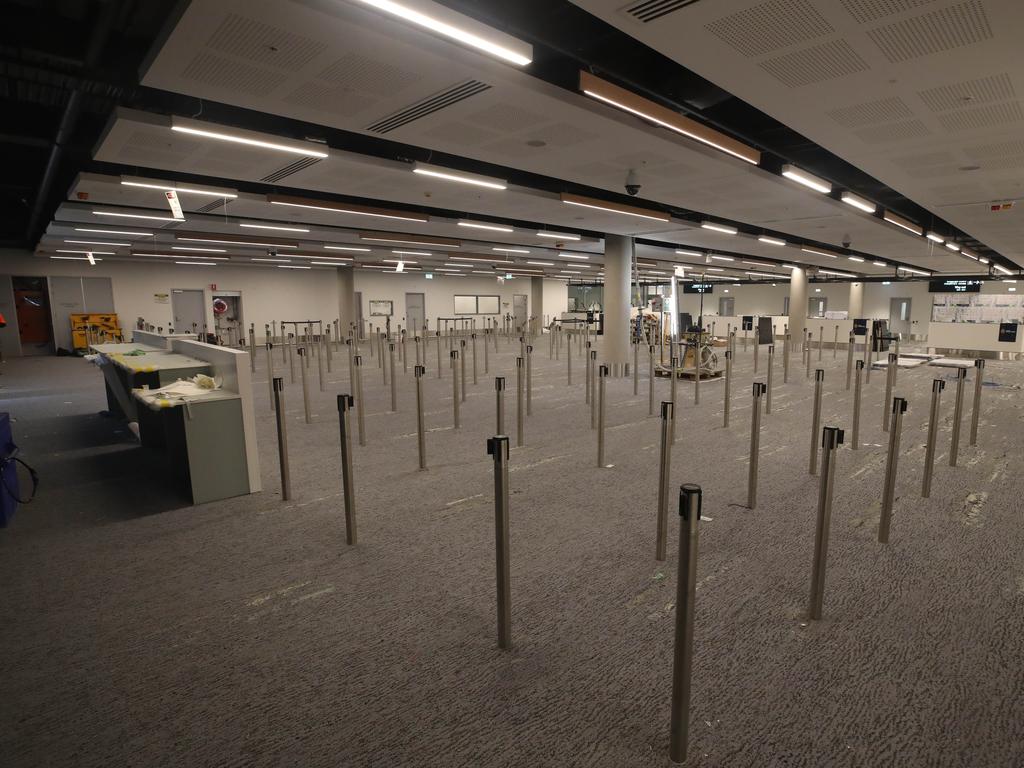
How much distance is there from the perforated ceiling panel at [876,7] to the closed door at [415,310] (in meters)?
26.0

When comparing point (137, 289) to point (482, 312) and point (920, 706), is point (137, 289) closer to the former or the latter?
point (482, 312)

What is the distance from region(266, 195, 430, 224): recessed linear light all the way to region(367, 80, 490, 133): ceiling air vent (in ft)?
12.5

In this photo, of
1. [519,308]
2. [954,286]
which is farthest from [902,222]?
[954,286]

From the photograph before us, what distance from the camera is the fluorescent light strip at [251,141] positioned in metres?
4.93

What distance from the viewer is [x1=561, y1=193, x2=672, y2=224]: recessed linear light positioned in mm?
8320

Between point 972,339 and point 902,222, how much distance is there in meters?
9.23

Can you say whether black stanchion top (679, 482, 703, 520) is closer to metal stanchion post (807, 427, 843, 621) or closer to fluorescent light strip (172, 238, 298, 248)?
metal stanchion post (807, 427, 843, 621)

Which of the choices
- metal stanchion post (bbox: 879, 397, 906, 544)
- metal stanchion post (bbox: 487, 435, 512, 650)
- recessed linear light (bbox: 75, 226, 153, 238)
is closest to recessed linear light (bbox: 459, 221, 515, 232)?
recessed linear light (bbox: 75, 226, 153, 238)

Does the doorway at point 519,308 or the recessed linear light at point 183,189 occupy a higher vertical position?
the recessed linear light at point 183,189

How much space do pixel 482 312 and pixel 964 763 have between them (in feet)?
100

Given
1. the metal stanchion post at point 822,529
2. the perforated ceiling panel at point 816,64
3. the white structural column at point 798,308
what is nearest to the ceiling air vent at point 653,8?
the perforated ceiling panel at point 816,64

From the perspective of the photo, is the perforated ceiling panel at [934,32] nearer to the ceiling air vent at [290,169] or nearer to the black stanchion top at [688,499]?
the black stanchion top at [688,499]

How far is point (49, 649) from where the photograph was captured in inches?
98.1

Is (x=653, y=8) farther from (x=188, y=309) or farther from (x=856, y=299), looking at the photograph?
(x=856, y=299)
